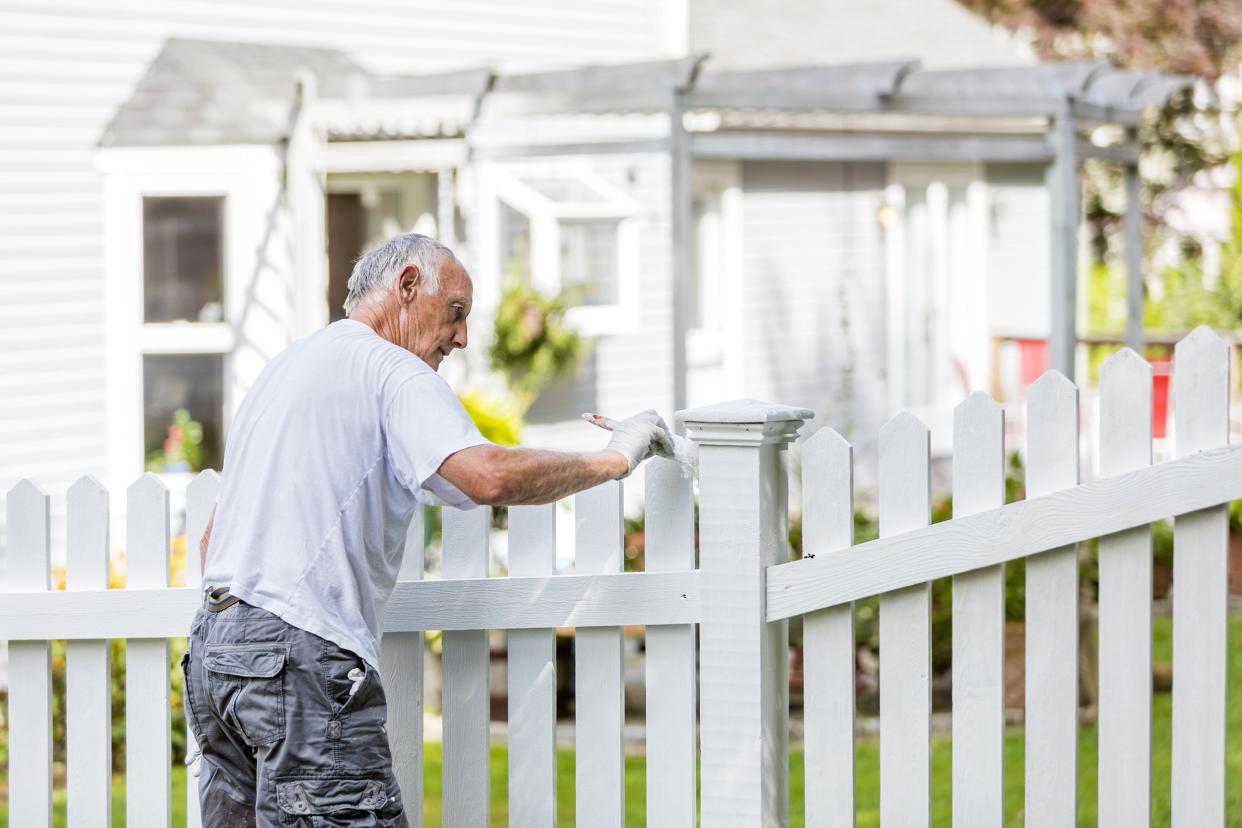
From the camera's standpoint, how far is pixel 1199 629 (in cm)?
324

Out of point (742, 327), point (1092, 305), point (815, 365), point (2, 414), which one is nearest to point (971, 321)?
point (815, 365)

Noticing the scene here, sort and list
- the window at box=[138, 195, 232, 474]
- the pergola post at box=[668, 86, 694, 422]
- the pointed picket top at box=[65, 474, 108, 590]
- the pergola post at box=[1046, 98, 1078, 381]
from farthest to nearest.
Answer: the pergola post at box=[1046, 98, 1078, 381], the window at box=[138, 195, 232, 474], the pergola post at box=[668, 86, 694, 422], the pointed picket top at box=[65, 474, 108, 590]

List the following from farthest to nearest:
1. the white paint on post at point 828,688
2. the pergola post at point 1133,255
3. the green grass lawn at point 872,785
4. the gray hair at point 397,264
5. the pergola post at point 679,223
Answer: the pergola post at point 1133,255, the pergola post at point 679,223, the green grass lawn at point 872,785, the white paint on post at point 828,688, the gray hair at point 397,264

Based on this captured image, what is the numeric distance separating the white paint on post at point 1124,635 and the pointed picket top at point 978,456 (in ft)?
0.69

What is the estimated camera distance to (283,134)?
9.62 metres

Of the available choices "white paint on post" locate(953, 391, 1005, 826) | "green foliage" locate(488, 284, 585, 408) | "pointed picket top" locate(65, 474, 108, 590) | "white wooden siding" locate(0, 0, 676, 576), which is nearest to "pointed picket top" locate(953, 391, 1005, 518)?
"white paint on post" locate(953, 391, 1005, 826)

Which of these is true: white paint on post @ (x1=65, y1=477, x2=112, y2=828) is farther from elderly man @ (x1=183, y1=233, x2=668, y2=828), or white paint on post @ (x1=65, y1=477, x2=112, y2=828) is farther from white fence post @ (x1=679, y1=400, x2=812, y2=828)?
white fence post @ (x1=679, y1=400, x2=812, y2=828)

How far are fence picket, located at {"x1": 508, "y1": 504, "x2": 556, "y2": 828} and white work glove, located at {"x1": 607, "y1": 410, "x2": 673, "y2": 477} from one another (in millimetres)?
262

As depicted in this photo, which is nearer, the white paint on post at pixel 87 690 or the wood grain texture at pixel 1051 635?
the wood grain texture at pixel 1051 635

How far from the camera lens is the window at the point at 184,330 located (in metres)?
9.38

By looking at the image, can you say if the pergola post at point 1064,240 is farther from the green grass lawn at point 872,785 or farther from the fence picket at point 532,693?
the fence picket at point 532,693

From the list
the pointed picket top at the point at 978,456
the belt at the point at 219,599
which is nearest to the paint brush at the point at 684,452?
the pointed picket top at the point at 978,456

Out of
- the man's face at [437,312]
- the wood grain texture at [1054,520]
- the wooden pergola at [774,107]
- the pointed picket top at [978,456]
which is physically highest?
the wooden pergola at [774,107]

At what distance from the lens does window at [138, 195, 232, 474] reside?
9.38 m
